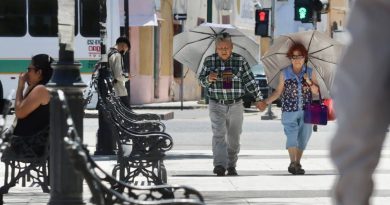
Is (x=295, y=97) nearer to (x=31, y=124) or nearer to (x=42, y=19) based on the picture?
(x=31, y=124)

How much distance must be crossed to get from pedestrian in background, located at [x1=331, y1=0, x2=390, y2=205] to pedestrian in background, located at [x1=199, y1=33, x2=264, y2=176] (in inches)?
377

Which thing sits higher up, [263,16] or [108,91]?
[263,16]

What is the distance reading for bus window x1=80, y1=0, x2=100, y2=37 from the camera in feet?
92.4

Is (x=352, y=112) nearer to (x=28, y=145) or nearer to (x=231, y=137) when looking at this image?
(x=28, y=145)

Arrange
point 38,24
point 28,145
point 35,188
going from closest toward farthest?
point 28,145 → point 35,188 → point 38,24

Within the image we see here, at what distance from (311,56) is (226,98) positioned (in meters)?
1.73

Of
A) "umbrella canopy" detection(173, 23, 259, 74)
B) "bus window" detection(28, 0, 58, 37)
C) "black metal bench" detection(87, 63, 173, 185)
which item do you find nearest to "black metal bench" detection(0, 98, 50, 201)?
"black metal bench" detection(87, 63, 173, 185)

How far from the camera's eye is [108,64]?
48.8 feet

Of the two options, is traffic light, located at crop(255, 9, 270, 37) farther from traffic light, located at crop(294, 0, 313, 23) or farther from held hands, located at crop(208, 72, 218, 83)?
held hands, located at crop(208, 72, 218, 83)

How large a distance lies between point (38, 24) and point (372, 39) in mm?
26158

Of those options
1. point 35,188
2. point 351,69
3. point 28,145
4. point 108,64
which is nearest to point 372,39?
point 351,69

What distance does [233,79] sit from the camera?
12.7 metres

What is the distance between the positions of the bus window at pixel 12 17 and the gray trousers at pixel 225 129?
1652 cm

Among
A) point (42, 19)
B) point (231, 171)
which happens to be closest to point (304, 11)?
point (42, 19)
